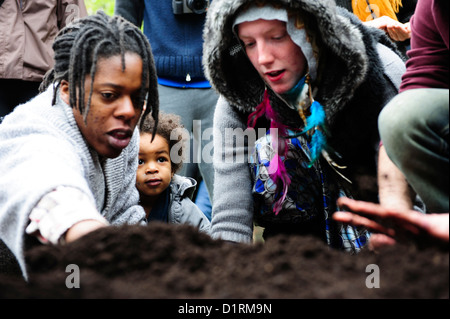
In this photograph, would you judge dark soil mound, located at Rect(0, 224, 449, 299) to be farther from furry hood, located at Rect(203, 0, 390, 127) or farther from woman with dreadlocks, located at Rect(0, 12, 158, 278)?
furry hood, located at Rect(203, 0, 390, 127)

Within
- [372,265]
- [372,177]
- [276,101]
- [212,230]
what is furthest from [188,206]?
[372,265]

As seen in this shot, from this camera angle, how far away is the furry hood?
2393 millimetres

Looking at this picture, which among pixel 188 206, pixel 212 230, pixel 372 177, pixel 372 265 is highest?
pixel 372 265

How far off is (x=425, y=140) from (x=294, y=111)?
3.27ft

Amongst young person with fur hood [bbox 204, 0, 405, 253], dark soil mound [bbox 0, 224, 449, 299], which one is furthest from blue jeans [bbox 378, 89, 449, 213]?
young person with fur hood [bbox 204, 0, 405, 253]

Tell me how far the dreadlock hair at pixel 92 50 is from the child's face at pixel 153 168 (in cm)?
99

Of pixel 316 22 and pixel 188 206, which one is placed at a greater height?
pixel 316 22

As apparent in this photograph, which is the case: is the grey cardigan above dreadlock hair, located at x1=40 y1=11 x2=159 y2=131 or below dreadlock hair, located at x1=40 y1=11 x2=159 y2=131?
below

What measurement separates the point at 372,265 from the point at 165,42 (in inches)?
96.7

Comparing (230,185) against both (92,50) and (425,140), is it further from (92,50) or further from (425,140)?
(425,140)

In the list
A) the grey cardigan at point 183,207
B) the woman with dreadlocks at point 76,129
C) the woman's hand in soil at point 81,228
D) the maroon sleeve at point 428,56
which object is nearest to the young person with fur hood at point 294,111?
the maroon sleeve at point 428,56

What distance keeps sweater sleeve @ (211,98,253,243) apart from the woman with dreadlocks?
490 millimetres
